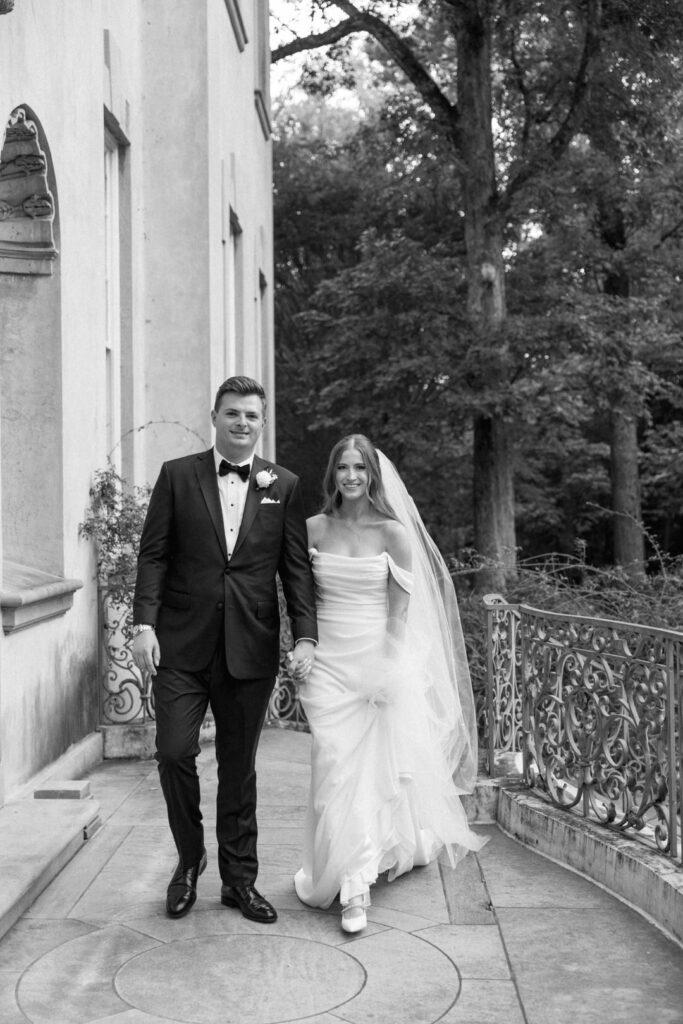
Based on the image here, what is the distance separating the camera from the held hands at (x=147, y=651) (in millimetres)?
4508

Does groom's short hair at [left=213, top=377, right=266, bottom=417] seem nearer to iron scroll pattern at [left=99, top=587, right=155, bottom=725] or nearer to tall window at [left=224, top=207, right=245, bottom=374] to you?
iron scroll pattern at [left=99, top=587, right=155, bottom=725]

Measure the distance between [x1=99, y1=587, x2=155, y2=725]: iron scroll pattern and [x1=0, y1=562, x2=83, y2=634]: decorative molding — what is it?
92cm

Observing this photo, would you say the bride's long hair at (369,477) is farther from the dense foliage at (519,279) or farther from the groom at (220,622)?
the dense foliage at (519,279)

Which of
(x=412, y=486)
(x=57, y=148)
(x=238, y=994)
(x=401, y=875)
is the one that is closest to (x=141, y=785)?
(x=401, y=875)

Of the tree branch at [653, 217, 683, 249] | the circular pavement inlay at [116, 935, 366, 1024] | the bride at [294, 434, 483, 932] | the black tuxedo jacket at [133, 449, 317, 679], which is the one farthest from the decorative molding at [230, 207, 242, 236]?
the tree branch at [653, 217, 683, 249]

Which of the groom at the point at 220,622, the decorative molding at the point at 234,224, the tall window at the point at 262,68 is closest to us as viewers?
the groom at the point at 220,622

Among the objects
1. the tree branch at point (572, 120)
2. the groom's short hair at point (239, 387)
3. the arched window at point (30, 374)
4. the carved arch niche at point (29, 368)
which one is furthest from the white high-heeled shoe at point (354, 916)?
the tree branch at point (572, 120)

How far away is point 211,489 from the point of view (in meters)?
4.72

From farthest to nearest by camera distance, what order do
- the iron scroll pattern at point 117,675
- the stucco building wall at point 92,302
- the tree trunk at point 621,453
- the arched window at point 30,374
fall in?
the tree trunk at point 621,453
the iron scroll pattern at point 117,675
the arched window at point 30,374
the stucco building wall at point 92,302

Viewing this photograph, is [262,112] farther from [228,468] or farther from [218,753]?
[218,753]

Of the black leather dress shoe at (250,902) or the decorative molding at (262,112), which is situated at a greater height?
the decorative molding at (262,112)

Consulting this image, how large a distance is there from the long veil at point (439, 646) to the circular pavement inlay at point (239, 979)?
1348 mm

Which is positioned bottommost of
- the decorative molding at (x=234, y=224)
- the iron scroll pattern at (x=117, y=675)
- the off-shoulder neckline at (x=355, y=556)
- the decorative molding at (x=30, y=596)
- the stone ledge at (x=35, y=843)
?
the stone ledge at (x=35, y=843)

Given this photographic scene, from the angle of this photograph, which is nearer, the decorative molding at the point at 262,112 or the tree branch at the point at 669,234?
the decorative molding at the point at 262,112
